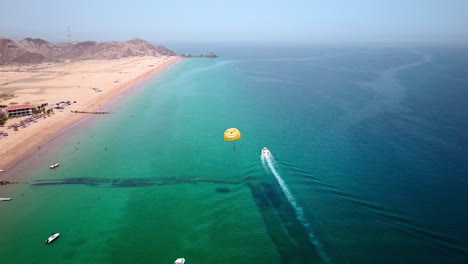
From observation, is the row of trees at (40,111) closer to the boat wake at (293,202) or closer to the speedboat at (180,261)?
the boat wake at (293,202)

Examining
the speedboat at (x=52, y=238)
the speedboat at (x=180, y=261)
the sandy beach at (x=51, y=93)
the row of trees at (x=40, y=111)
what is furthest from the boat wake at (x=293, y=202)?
the row of trees at (x=40, y=111)

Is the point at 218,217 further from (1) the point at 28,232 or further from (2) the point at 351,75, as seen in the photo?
(2) the point at 351,75

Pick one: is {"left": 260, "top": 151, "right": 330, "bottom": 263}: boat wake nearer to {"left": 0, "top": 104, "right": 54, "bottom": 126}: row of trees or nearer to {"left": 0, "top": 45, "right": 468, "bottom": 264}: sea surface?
{"left": 0, "top": 45, "right": 468, "bottom": 264}: sea surface

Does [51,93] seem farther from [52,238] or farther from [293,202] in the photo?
[293,202]

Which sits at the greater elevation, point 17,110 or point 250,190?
point 17,110

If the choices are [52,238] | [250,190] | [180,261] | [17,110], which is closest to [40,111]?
[17,110]

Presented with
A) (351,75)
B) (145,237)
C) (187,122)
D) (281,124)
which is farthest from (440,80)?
(145,237)
